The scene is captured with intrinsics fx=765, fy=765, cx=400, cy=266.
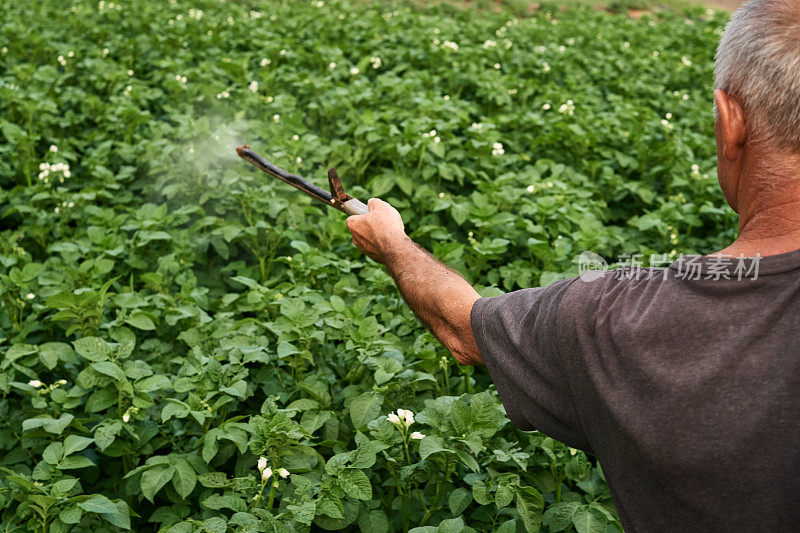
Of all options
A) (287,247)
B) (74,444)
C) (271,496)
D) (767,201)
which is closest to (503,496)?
(271,496)

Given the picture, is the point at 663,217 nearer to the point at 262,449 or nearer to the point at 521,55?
the point at 262,449

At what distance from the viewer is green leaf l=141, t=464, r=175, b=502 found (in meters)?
2.31

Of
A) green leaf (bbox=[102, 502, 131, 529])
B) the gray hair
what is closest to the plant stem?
green leaf (bbox=[102, 502, 131, 529])

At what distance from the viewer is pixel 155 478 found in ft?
7.67

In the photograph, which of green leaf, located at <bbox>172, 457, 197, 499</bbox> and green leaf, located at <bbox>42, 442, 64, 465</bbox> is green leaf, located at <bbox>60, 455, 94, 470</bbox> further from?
green leaf, located at <bbox>172, 457, 197, 499</bbox>

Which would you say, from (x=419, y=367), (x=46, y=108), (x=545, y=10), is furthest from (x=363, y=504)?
(x=545, y=10)

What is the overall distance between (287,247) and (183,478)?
1927 millimetres

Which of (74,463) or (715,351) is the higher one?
(715,351)

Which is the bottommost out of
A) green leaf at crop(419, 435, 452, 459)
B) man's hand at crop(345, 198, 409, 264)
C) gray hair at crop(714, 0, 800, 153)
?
green leaf at crop(419, 435, 452, 459)

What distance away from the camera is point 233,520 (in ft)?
6.85

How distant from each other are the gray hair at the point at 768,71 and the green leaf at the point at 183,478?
1.85 meters

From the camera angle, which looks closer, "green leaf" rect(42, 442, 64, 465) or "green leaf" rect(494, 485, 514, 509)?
"green leaf" rect(494, 485, 514, 509)

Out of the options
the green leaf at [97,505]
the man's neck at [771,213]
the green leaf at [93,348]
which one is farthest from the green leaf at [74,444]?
the man's neck at [771,213]

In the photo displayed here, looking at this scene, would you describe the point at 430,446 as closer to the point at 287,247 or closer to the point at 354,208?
the point at 354,208
